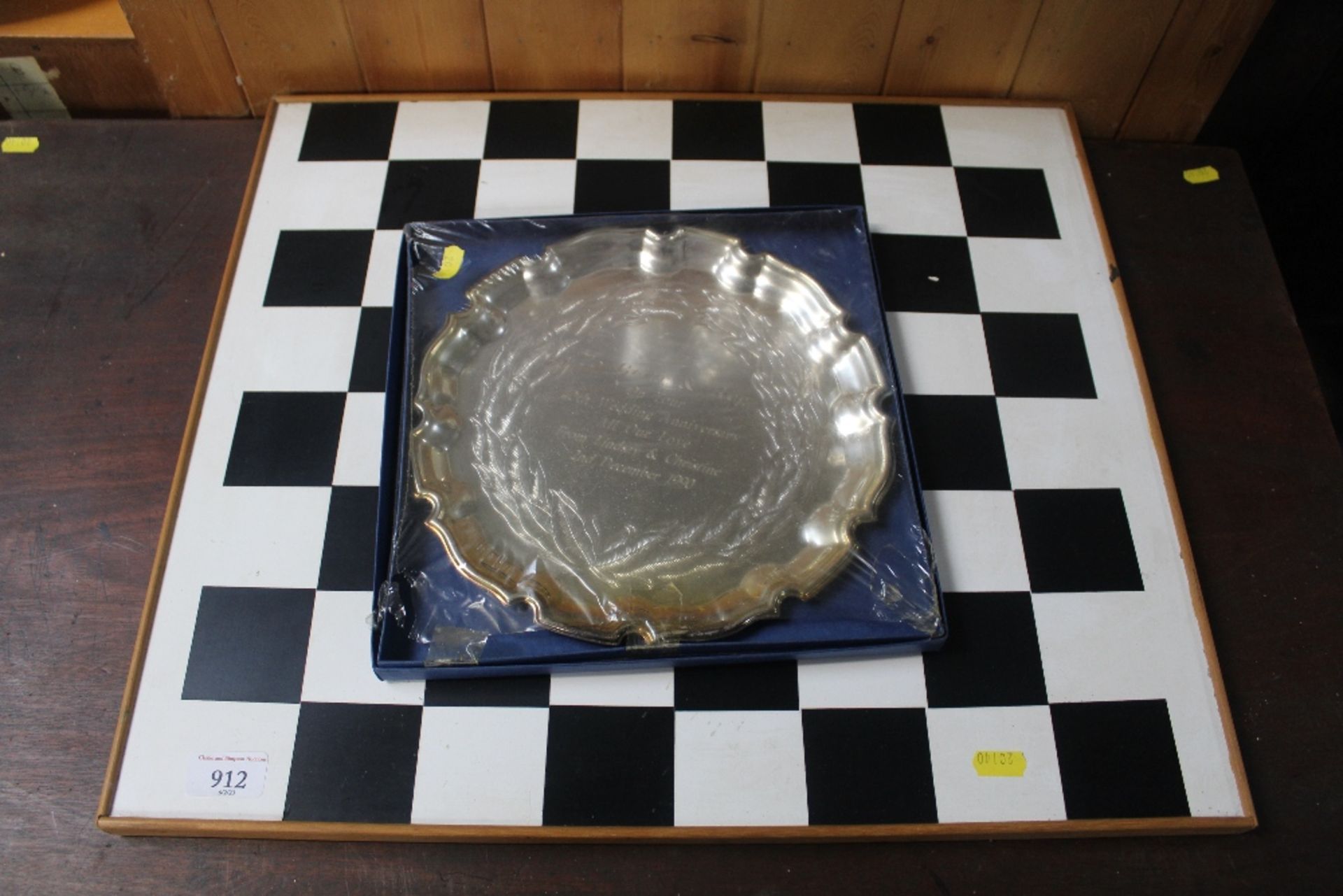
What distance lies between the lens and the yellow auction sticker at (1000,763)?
37.7 inches

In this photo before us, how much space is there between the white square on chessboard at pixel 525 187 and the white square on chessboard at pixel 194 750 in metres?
0.73

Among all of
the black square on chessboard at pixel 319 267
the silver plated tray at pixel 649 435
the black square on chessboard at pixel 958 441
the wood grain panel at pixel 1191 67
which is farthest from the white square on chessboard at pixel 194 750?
the wood grain panel at pixel 1191 67

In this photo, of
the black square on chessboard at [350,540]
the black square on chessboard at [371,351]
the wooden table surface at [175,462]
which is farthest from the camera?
the black square on chessboard at [371,351]

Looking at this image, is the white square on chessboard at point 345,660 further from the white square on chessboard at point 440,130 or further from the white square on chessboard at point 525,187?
the white square on chessboard at point 440,130

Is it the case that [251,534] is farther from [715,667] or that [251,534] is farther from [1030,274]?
[1030,274]

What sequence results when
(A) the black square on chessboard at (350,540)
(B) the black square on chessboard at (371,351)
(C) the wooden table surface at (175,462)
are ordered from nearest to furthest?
1. (C) the wooden table surface at (175,462)
2. (A) the black square on chessboard at (350,540)
3. (B) the black square on chessboard at (371,351)

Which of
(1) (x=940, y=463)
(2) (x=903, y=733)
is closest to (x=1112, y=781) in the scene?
(2) (x=903, y=733)

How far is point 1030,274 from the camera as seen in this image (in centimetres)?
128

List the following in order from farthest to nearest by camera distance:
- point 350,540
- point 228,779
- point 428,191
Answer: point 428,191 < point 350,540 < point 228,779

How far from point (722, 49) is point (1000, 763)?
41.4 inches

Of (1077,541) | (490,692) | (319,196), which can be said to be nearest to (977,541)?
(1077,541)

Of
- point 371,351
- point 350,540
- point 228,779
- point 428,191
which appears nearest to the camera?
point 228,779

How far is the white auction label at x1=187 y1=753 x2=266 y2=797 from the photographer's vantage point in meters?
0.94

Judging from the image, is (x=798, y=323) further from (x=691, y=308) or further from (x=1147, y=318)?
(x=1147, y=318)
